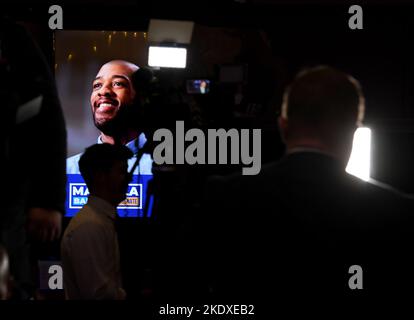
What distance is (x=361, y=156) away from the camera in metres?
2.25

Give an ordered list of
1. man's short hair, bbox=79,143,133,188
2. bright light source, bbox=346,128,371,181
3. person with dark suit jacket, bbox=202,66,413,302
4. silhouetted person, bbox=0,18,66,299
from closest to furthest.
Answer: person with dark suit jacket, bbox=202,66,413,302 < silhouetted person, bbox=0,18,66,299 < man's short hair, bbox=79,143,133,188 < bright light source, bbox=346,128,371,181

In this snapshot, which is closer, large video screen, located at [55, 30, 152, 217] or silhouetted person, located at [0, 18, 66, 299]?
silhouetted person, located at [0, 18, 66, 299]

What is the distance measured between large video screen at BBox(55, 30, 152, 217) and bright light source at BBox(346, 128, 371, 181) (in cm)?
78

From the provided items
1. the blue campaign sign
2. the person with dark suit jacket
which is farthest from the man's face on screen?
the person with dark suit jacket

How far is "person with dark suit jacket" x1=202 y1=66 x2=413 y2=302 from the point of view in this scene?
152 centimetres

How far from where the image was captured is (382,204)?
1.53 metres

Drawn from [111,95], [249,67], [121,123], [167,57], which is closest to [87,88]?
Result: [111,95]

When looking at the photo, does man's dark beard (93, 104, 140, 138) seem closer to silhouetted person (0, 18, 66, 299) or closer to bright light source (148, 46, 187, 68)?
bright light source (148, 46, 187, 68)

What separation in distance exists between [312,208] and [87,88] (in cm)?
118

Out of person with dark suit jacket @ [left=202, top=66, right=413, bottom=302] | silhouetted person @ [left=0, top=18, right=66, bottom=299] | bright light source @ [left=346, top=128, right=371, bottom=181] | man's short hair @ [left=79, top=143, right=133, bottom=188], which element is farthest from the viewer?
bright light source @ [left=346, top=128, right=371, bottom=181]

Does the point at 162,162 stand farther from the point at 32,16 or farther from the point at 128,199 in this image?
the point at 32,16

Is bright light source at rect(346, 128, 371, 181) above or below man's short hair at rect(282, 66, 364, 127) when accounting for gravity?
below

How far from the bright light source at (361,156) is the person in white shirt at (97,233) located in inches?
33.7
